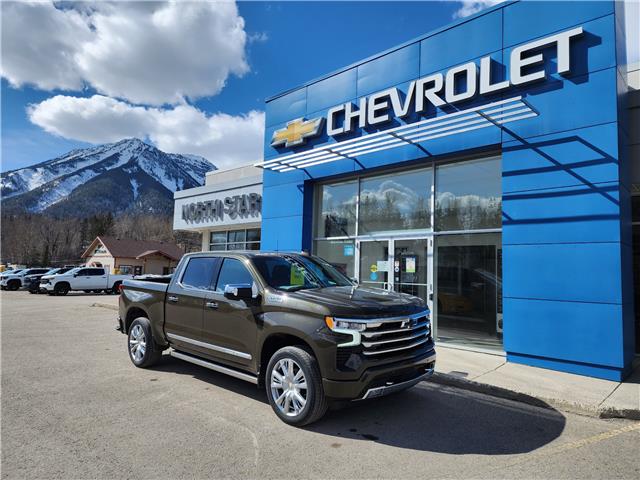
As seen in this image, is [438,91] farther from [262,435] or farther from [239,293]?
[262,435]

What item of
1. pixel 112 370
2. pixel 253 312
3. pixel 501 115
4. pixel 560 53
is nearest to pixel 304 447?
pixel 253 312

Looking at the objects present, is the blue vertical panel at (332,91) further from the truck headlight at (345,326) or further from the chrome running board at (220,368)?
the truck headlight at (345,326)

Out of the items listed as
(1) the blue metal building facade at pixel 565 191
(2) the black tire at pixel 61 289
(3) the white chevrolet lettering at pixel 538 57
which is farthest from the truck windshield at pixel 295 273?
(2) the black tire at pixel 61 289

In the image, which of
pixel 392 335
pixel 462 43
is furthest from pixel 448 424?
pixel 462 43

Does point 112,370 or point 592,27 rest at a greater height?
point 592,27

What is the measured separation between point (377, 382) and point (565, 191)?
543 cm

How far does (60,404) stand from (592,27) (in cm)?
1009

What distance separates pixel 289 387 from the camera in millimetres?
4660

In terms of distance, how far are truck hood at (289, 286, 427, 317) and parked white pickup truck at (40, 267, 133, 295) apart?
24.6 m

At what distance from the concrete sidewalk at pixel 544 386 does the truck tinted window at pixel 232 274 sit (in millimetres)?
3444

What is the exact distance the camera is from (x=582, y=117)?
24.4 feet

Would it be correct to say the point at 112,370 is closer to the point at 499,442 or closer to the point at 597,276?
the point at 499,442

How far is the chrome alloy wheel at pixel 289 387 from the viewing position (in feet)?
15.0

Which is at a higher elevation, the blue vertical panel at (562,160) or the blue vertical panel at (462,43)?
the blue vertical panel at (462,43)
